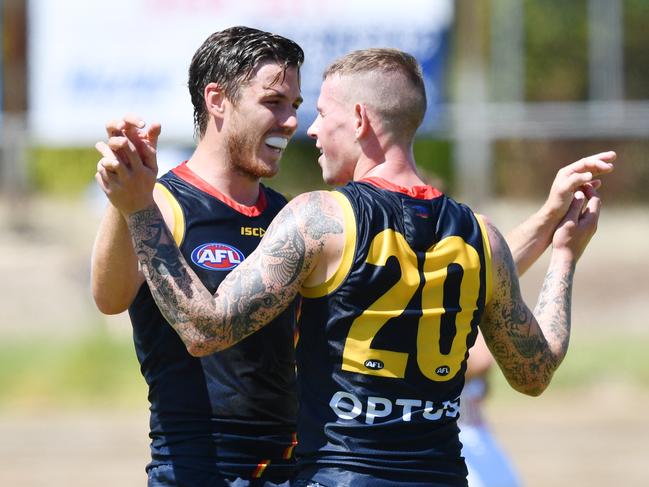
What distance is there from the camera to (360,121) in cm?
376

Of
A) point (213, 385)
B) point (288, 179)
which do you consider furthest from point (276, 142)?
point (288, 179)

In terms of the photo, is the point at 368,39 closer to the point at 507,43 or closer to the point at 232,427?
the point at 507,43

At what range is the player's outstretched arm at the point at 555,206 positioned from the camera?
4.27m

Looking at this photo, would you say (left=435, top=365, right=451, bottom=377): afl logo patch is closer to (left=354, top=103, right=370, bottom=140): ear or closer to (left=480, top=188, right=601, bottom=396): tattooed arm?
(left=480, top=188, right=601, bottom=396): tattooed arm

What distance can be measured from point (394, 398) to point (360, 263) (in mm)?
413

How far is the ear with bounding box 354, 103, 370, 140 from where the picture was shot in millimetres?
3748

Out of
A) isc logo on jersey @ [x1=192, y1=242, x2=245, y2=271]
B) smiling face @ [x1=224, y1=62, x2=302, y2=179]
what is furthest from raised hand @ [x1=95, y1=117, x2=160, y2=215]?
smiling face @ [x1=224, y1=62, x2=302, y2=179]

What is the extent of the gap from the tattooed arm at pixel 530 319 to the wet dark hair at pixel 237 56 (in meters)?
1.04

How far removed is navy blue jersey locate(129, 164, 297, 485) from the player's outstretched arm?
0.90 metres

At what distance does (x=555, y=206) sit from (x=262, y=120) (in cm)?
108

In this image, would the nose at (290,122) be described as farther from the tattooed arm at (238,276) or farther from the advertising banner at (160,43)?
the advertising banner at (160,43)

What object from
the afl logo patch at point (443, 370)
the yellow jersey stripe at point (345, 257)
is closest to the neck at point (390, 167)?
the yellow jersey stripe at point (345, 257)

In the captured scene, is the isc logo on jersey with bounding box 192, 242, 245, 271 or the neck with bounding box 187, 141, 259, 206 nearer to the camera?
the isc logo on jersey with bounding box 192, 242, 245, 271

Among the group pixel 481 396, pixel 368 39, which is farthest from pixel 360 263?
pixel 368 39
